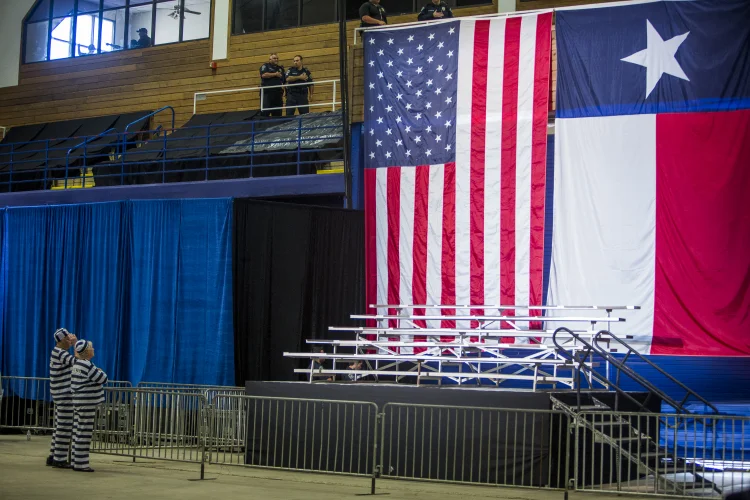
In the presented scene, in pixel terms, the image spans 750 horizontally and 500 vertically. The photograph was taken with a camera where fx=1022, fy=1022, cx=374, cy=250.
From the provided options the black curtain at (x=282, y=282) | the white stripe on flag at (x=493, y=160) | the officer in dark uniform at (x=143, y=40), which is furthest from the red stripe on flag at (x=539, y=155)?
the officer in dark uniform at (x=143, y=40)

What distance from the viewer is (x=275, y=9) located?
2439 cm

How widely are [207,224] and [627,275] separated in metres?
7.21

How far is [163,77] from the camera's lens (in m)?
25.6

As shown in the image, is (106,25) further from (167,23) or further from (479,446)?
(479,446)

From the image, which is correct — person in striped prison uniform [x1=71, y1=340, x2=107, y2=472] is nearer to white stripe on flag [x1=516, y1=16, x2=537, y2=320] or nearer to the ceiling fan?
white stripe on flag [x1=516, y1=16, x2=537, y2=320]

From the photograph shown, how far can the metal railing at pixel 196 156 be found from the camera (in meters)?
20.5

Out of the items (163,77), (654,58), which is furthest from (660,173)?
(163,77)

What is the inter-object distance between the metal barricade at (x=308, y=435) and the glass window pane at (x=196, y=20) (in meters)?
13.6

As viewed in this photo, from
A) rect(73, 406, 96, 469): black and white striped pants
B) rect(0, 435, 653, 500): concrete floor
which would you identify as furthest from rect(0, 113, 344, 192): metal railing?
rect(73, 406, 96, 469): black and white striped pants

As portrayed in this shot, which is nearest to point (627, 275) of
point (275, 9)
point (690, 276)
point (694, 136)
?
point (690, 276)

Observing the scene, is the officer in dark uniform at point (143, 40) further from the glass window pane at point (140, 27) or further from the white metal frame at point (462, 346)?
the white metal frame at point (462, 346)

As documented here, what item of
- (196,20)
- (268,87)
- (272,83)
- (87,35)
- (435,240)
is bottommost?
(435,240)

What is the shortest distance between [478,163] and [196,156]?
758cm

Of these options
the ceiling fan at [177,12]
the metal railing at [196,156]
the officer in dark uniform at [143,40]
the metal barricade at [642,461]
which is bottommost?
the metal barricade at [642,461]
